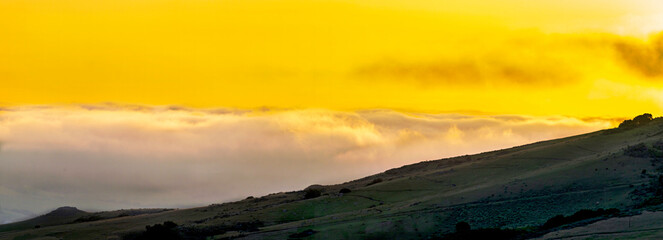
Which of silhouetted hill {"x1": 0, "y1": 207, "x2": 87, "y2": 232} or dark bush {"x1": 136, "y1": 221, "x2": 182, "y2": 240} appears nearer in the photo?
dark bush {"x1": 136, "y1": 221, "x2": 182, "y2": 240}

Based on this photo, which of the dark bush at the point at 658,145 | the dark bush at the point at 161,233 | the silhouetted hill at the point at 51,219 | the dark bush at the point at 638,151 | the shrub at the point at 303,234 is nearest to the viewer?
the shrub at the point at 303,234

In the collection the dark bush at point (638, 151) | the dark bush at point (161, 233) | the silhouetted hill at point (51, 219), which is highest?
the silhouetted hill at point (51, 219)

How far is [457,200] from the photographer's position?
7519 centimetres

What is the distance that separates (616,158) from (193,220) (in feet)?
146

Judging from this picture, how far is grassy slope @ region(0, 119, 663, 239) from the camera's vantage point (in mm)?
68438

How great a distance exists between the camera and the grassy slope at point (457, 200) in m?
68.4

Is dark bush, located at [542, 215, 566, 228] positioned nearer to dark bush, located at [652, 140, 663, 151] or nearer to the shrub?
the shrub

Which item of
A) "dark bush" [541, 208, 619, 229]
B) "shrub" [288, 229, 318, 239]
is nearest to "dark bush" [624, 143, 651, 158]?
"dark bush" [541, 208, 619, 229]

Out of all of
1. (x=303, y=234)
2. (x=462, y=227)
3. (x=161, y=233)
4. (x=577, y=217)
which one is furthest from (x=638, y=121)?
(x=161, y=233)

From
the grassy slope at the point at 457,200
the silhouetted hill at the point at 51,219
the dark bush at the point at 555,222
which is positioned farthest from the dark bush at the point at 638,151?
the silhouetted hill at the point at 51,219

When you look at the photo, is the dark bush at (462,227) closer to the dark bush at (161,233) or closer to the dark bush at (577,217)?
the dark bush at (577,217)

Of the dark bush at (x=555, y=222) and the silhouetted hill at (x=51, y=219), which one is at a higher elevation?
the silhouetted hill at (x=51, y=219)

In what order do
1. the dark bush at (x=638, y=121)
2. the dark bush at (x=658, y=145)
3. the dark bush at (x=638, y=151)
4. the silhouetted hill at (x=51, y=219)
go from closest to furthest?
1. the dark bush at (x=638, y=151)
2. the dark bush at (x=658, y=145)
3. the dark bush at (x=638, y=121)
4. the silhouetted hill at (x=51, y=219)

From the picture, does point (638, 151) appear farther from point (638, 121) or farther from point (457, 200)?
point (638, 121)
